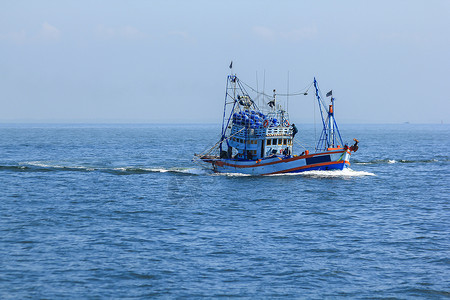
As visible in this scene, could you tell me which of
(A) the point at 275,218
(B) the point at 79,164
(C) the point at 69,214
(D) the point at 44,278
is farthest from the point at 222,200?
(B) the point at 79,164

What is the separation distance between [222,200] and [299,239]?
1761 cm

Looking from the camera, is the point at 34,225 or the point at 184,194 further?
the point at 184,194

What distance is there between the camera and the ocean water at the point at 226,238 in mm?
27641

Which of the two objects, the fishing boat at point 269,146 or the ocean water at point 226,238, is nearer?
the ocean water at point 226,238

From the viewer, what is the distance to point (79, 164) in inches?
3467

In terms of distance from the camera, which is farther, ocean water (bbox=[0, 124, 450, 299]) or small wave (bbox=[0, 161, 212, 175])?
small wave (bbox=[0, 161, 212, 175])

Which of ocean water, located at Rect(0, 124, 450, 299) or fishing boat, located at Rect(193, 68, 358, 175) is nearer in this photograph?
ocean water, located at Rect(0, 124, 450, 299)

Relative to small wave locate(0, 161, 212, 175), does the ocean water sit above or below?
below

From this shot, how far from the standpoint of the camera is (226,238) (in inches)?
1451

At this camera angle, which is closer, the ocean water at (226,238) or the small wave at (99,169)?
the ocean water at (226,238)

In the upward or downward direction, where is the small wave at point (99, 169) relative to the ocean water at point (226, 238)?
upward

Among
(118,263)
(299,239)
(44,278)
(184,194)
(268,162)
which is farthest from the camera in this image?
(268,162)

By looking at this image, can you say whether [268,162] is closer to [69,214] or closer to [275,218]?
[275,218]

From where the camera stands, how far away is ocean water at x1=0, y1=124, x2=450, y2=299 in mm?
27641
